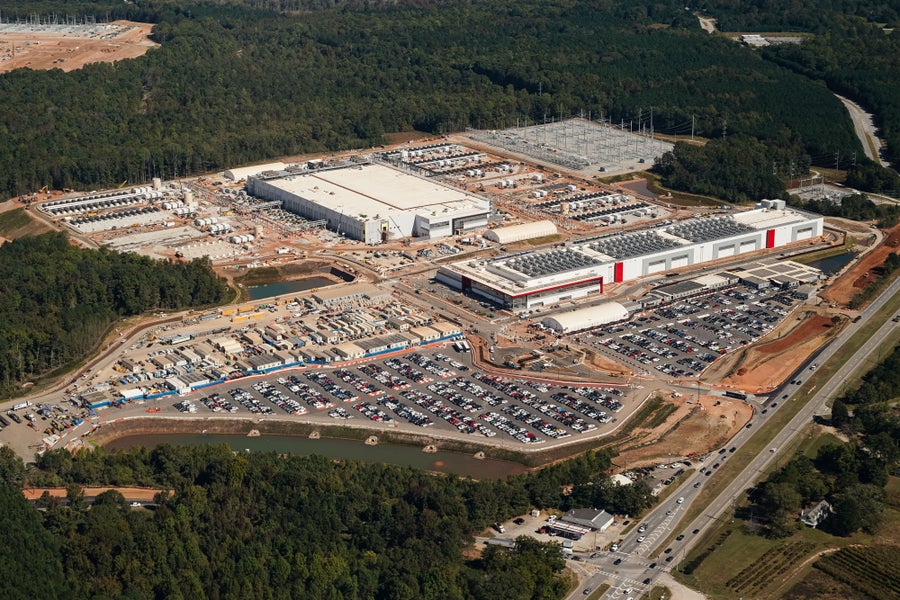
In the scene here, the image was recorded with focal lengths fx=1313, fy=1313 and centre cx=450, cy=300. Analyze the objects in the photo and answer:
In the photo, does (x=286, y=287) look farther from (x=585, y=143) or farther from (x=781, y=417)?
(x=585, y=143)

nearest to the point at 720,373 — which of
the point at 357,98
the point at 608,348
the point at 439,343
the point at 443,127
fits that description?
the point at 608,348

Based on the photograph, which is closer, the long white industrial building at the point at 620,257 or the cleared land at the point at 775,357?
the cleared land at the point at 775,357

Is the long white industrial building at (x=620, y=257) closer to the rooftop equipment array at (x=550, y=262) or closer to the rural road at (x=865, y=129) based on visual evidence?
the rooftop equipment array at (x=550, y=262)

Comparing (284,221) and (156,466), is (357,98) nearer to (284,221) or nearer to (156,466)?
(284,221)

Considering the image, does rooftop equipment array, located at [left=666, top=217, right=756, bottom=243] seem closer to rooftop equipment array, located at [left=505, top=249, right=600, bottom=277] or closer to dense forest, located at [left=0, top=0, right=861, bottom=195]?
rooftop equipment array, located at [left=505, top=249, right=600, bottom=277]

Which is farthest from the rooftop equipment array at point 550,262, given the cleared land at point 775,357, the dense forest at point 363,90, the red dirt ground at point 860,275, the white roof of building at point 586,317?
the dense forest at point 363,90
